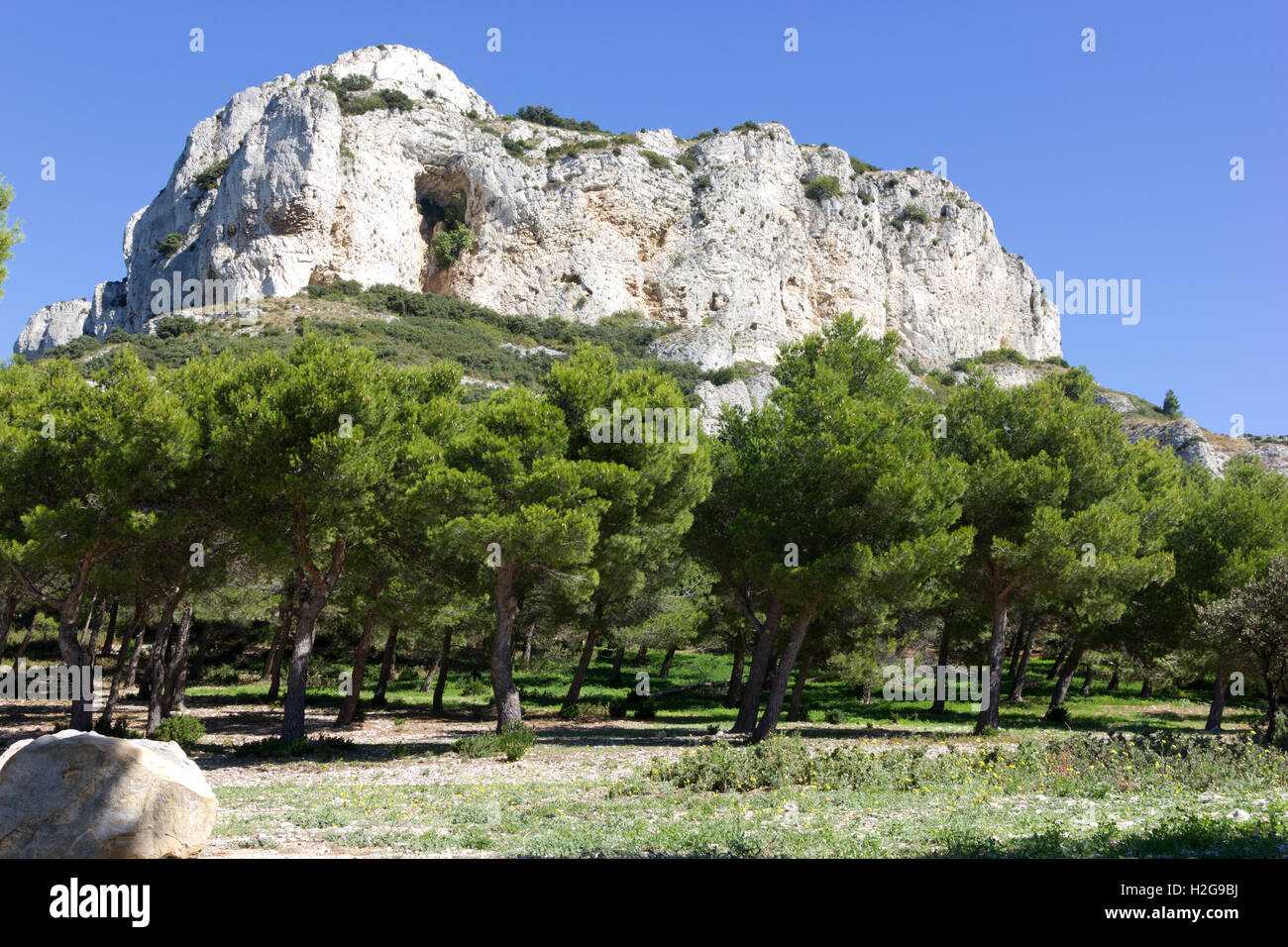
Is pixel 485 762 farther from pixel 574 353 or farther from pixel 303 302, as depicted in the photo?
pixel 303 302

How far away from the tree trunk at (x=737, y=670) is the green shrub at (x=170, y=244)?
104297mm

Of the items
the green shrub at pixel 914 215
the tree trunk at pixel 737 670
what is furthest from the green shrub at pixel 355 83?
the tree trunk at pixel 737 670

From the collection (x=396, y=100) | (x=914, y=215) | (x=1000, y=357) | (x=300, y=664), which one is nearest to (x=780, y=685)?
(x=300, y=664)

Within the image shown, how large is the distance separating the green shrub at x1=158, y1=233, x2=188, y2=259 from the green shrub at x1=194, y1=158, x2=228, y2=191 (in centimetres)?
692

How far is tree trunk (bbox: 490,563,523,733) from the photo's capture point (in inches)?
775

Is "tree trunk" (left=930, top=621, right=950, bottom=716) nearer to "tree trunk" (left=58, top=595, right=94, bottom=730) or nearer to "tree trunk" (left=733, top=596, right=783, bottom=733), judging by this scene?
"tree trunk" (left=733, top=596, right=783, bottom=733)

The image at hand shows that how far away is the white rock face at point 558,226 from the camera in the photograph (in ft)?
304

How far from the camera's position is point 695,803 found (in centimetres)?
1115

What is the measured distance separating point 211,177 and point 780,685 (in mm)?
114035

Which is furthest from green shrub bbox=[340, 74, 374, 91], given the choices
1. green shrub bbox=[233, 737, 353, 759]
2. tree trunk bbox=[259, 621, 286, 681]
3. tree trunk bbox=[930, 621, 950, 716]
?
green shrub bbox=[233, 737, 353, 759]

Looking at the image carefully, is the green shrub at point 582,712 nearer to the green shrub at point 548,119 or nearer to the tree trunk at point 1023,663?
the tree trunk at point 1023,663

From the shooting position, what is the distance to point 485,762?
17.0m

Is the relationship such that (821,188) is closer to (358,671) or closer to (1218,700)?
(1218,700)
